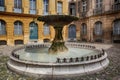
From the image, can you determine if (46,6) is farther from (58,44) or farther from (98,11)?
(58,44)

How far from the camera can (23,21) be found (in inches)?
778

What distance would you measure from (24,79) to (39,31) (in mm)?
15989

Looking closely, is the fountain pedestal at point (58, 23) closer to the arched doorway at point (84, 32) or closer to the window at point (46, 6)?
the window at point (46, 6)

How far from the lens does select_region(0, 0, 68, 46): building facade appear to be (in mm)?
18328

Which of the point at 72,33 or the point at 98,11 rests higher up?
the point at 98,11

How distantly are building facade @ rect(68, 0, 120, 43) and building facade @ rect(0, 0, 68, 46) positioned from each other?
5.24 metres

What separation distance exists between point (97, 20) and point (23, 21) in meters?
11.1

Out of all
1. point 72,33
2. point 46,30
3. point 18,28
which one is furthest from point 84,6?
point 18,28

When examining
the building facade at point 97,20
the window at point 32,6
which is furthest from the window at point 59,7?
the building facade at point 97,20

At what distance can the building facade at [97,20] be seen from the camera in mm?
20047

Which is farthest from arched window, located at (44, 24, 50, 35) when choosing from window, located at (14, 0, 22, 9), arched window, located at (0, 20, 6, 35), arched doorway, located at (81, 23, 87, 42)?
arched doorway, located at (81, 23, 87, 42)

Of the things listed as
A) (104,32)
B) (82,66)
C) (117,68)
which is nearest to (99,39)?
(104,32)

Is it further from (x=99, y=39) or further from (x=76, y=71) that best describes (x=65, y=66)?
(x=99, y=39)

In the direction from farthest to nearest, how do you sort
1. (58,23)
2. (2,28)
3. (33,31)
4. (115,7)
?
(33,31) < (115,7) < (2,28) < (58,23)
